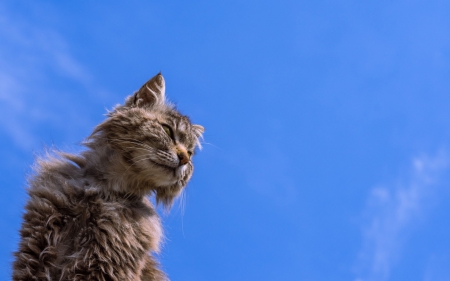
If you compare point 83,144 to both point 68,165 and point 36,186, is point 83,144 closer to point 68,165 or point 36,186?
point 68,165

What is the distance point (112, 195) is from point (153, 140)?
47 cm

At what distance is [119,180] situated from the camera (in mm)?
3352

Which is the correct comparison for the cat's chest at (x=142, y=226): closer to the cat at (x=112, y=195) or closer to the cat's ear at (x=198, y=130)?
the cat at (x=112, y=195)

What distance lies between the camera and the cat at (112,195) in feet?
9.50

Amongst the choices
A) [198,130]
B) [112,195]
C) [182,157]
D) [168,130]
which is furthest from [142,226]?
[198,130]

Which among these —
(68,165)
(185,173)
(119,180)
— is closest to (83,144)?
(68,165)

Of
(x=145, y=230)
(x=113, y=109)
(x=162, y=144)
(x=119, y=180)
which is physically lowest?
(x=145, y=230)

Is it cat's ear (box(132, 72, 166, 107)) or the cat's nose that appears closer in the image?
the cat's nose

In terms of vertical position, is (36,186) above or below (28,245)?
above

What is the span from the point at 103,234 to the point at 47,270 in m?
0.39

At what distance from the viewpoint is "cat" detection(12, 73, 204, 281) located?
9.50 ft

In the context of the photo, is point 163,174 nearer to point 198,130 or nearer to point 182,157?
point 182,157

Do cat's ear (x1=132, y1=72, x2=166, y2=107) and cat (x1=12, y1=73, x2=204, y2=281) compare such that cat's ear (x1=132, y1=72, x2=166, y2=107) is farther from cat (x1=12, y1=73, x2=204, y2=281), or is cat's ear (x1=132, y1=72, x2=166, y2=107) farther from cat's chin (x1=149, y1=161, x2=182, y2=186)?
cat's chin (x1=149, y1=161, x2=182, y2=186)

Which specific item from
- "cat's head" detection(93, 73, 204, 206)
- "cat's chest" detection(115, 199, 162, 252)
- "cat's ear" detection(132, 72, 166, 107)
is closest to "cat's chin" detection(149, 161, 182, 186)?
"cat's head" detection(93, 73, 204, 206)
